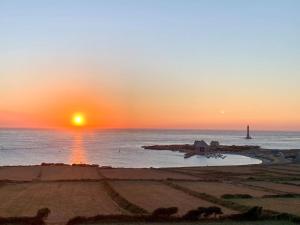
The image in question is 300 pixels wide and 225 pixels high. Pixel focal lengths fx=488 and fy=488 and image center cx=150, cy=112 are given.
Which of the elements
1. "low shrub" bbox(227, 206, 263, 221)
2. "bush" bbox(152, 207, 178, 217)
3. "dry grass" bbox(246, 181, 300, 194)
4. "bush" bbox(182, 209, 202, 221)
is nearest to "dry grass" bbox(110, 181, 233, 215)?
"bush" bbox(152, 207, 178, 217)

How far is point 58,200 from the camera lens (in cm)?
3056

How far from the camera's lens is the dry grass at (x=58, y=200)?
25.7 m

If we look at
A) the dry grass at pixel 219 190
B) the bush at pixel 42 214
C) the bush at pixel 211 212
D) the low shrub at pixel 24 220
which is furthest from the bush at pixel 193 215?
the dry grass at pixel 219 190

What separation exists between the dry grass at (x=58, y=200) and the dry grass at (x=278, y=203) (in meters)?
8.53

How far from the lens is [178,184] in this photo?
4219 centimetres

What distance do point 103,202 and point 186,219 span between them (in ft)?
25.6

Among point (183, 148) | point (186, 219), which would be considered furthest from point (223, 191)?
point (183, 148)

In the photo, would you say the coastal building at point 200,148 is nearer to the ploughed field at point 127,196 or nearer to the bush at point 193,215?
the ploughed field at point 127,196

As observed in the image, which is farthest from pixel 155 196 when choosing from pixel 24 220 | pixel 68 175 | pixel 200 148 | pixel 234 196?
pixel 200 148

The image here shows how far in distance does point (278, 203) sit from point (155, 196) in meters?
8.07

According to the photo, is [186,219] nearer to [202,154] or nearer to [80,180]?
[80,180]

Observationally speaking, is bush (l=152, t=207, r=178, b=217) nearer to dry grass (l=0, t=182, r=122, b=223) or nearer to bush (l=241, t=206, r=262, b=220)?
dry grass (l=0, t=182, r=122, b=223)

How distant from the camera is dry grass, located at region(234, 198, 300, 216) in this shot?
1075 inches

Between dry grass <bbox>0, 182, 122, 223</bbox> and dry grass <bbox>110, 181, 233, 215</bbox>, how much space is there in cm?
163
